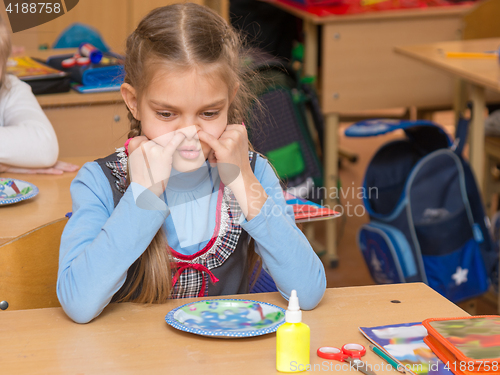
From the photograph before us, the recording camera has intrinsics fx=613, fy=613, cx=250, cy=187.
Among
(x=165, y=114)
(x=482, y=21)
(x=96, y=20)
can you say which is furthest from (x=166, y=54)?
(x=96, y=20)

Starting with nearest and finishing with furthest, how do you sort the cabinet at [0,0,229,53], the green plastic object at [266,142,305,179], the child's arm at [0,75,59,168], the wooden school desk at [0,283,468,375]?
the wooden school desk at [0,283,468,375]
the child's arm at [0,75,59,168]
the green plastic object at [266,142,305,179]
the cabinet at [0,0,229,53]

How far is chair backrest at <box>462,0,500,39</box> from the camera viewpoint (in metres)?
2.72

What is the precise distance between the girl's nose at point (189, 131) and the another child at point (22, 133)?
0.64 m

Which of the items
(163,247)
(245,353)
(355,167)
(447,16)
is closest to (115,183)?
(163,247)

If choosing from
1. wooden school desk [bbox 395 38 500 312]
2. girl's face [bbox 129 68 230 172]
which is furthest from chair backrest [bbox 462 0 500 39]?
girl's face [bbox 129 68 230 172]

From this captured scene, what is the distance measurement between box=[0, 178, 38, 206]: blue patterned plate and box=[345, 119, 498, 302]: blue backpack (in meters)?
1.14

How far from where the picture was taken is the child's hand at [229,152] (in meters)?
0.96

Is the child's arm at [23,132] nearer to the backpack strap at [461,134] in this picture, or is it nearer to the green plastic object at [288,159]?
the green plastic object at [288,159]

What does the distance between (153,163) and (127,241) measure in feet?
0.44

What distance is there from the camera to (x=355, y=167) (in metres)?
3.93

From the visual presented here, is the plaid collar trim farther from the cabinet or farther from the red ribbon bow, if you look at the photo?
the cabinet

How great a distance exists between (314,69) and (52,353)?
230 centimetres

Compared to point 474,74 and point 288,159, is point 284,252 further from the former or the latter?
point 288,159

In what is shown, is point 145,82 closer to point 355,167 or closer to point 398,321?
point 398,321
